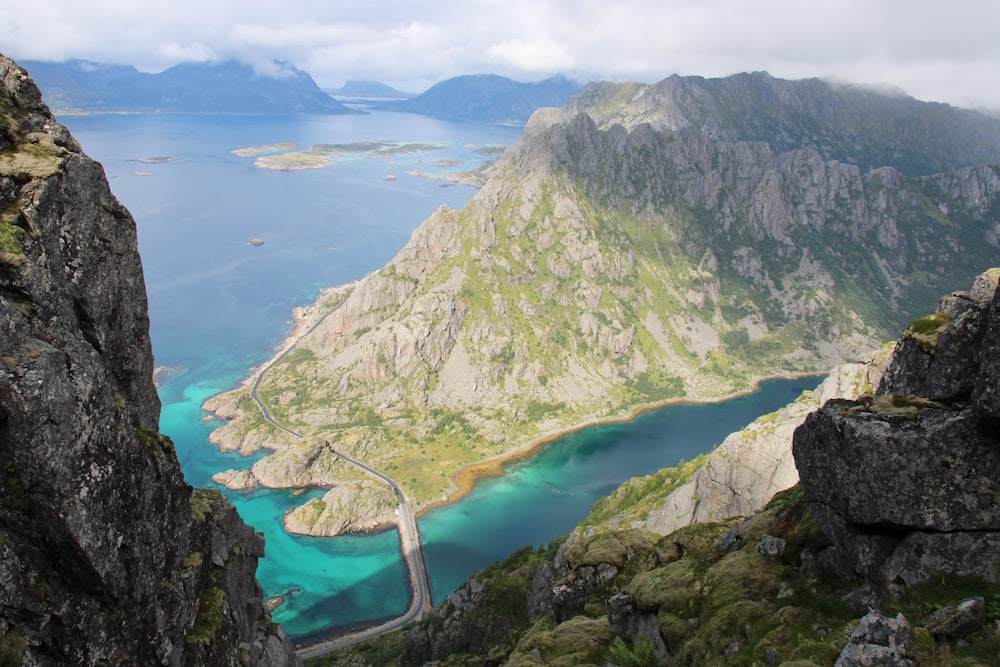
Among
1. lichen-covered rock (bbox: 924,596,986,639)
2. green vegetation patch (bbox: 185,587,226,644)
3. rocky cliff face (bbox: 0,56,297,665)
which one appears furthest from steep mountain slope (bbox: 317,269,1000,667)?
rocky cliff face (bbox: 0,56,297,665)

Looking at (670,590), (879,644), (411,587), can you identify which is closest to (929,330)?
(879,644)

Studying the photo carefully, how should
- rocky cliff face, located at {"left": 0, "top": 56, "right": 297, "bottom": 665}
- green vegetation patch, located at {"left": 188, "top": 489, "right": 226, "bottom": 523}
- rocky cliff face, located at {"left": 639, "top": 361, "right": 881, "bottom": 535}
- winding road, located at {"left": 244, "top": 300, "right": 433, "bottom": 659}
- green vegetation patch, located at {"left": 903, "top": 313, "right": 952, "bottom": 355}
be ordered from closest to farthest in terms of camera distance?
rocky cliff face, located at {"left": 0, "top": 56, "right": 297, "bottom": 665}, green vegetation patch, located at {"left": 903, "top": 313, "right": 952, "bottom": 355}, green vegetation patch, located at {"left": 188, "top": 489, "right": 226, "bottom": 523}, rocky cliff face, located at {"left": 639, "top": 361, "right": 881, "bottom": 535}, winding road, located at {"left": 244, "top": 300, "right": 433, "bottom": 659}

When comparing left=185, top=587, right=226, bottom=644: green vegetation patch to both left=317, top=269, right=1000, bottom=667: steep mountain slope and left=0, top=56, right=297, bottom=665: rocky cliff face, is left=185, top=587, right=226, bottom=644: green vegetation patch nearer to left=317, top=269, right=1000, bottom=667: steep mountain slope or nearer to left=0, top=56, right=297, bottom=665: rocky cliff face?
Result: left=0, top=56, right=297, bottom=665: rocky cliff face

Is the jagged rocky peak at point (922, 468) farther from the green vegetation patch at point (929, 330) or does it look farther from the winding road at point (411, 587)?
the winding road at point (411, 587)

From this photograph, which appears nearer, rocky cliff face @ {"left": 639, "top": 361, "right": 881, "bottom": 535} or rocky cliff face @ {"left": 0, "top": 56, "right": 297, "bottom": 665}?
rocky cliff face @ {"left": 0, "top": 56, "right": 297, "bottom": 665}

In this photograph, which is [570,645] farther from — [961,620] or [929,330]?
[929,330]

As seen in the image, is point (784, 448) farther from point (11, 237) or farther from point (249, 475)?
point (249, 475)
